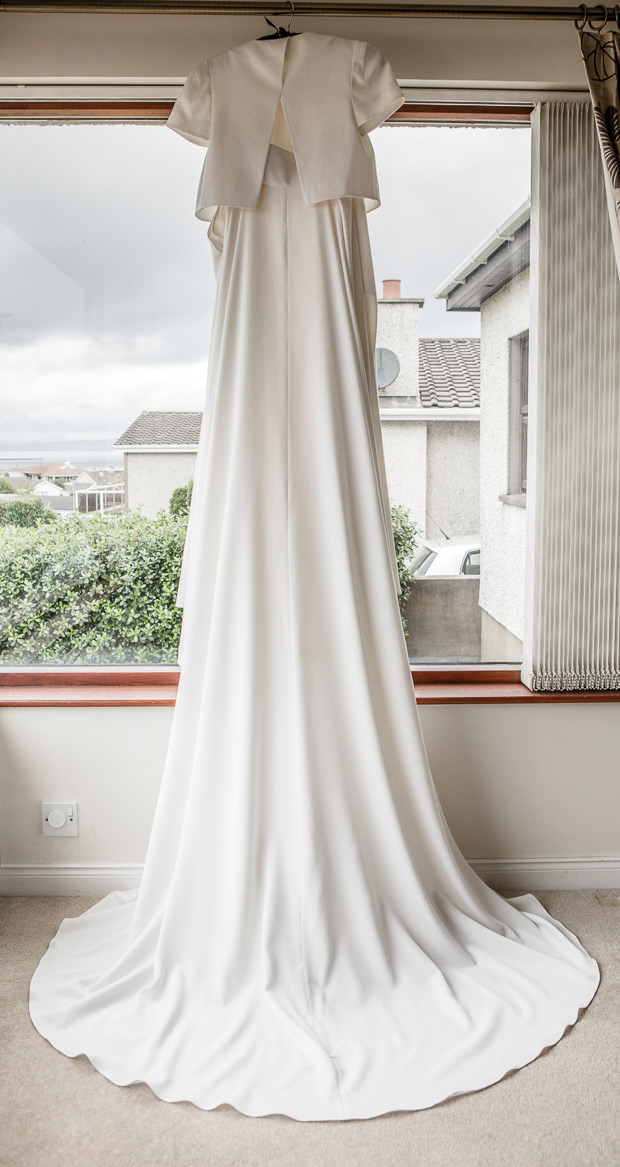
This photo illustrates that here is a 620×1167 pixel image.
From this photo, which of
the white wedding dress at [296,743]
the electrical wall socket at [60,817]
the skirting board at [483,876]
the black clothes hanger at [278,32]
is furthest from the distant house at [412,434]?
the skirting board at [483,876]

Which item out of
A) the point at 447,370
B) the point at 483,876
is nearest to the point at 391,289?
the point at 447,370

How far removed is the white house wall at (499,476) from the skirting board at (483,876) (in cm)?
65

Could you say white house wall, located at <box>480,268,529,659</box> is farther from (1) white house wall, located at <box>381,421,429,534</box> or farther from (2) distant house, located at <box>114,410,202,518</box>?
(2) distant house, located at <box>114,410,202,518</box>

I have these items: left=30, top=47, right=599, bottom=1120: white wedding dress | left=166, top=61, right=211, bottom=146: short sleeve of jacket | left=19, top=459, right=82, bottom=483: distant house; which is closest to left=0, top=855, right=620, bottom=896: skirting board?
left=30, top=47, right=599, bottom=1120: white wedding dress

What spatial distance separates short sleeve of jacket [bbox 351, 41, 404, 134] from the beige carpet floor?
2.11 meters

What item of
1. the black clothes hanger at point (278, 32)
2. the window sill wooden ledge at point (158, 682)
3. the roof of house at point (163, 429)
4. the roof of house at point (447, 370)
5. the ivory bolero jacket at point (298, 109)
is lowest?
the window sill wooden ledge at point (158, 682)

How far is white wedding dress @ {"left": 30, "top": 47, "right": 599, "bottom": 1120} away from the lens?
5.71 ft

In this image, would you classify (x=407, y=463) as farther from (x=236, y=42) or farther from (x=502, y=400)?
(x=236, y=42)

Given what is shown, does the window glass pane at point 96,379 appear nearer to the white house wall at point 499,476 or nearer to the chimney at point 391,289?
the chimney at point 391,289

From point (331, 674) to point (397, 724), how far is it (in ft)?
0.69

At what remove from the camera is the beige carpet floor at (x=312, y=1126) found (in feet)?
4.50

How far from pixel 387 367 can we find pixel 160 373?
26.3 inches

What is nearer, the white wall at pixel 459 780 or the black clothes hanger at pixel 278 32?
the black clothes hanger at pixel 278 32

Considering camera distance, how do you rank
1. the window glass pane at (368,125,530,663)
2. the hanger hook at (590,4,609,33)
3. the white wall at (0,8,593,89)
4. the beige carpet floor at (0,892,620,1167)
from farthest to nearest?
the window glass pane at (368,125,530,663)
the white wall at (0,8,593,89)
the hanger hook at (590,4,609,33)
the beige carpet floor at (0,892,620,1167)
